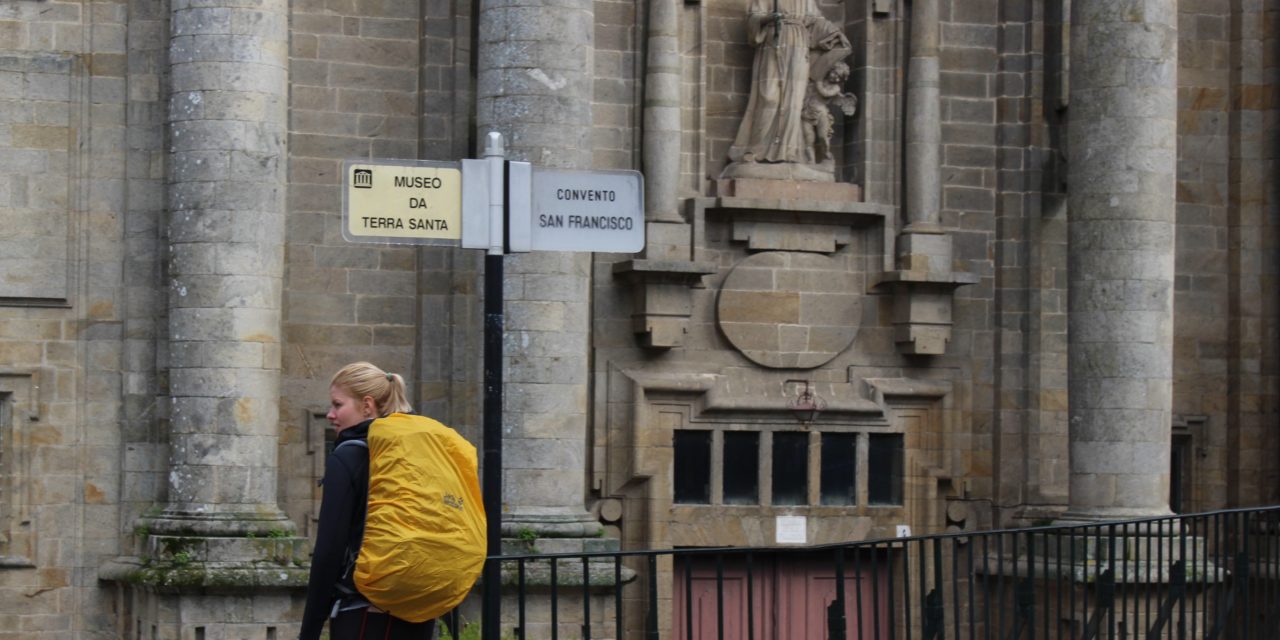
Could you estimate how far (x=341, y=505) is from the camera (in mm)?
8125

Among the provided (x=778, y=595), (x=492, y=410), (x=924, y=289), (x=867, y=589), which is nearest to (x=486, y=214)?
(x=492, y=410)

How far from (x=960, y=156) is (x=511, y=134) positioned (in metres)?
4.90

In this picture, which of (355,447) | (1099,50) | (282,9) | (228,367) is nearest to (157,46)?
(282,9)

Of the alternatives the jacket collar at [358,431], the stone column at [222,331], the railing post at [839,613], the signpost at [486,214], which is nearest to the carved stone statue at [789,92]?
the stone column at [222,331]

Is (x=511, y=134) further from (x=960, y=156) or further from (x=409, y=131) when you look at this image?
(x=960, y=156)

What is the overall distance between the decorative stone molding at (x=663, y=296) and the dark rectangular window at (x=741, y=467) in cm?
104

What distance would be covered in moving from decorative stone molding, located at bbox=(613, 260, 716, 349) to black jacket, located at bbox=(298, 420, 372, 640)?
29.6ft

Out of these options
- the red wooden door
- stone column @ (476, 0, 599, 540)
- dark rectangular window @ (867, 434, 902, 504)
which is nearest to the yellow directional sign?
stone column @ (476, 0, 599, 540)

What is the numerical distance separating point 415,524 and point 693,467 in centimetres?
975

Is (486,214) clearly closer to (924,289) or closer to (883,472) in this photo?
(924,289)

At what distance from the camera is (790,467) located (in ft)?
59.3

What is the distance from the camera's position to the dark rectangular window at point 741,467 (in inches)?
703

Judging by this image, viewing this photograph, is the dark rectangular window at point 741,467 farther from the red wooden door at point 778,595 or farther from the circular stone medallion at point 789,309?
the circular stone medallion at point 789,309

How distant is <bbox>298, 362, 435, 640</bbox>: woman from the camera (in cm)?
811
